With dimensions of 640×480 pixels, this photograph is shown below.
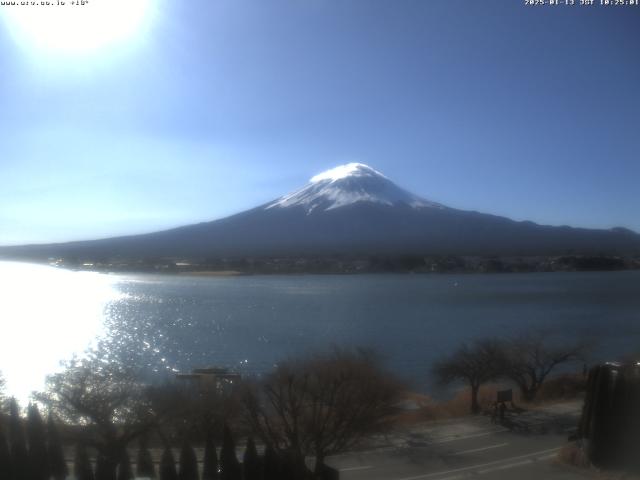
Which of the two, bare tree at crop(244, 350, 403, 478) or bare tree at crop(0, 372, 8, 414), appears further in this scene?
bare tree at crop(0, 372, 8, 414)

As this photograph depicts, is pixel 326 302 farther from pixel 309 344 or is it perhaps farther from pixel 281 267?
pixel 281 267

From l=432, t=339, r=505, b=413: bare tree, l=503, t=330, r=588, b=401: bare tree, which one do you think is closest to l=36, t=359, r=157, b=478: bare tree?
l=432, t=339, r=505, b=413: bare tree

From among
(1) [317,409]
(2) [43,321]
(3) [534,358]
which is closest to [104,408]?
(1) [317,409]

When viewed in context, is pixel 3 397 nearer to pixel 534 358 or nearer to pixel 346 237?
pixel 534 358

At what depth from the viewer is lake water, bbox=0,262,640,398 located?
34.5 feet

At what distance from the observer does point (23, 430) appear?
4.45m

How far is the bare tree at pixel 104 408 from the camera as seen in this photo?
4.56 metres

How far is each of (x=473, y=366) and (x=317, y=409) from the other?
4.65 m

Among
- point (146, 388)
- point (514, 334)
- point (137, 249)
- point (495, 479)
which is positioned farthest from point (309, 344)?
point (137, 249)

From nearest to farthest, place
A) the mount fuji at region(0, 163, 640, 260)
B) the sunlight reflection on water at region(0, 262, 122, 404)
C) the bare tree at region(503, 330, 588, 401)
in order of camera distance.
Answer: the sunlight reflection on water at region(0, 262, 122, 404) → the bare tree at region(503, 330, 588, 401) → the mount fuji at region(0, 163, 640, 260)

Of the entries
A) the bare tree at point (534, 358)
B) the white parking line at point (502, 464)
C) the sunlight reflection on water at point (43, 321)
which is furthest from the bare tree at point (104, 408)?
the bare tree at point (534, 358)

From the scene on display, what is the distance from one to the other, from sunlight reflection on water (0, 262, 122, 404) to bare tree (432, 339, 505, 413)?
210 inches

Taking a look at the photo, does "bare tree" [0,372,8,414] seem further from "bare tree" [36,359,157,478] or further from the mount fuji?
the mount fuji

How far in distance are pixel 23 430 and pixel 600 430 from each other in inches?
161
